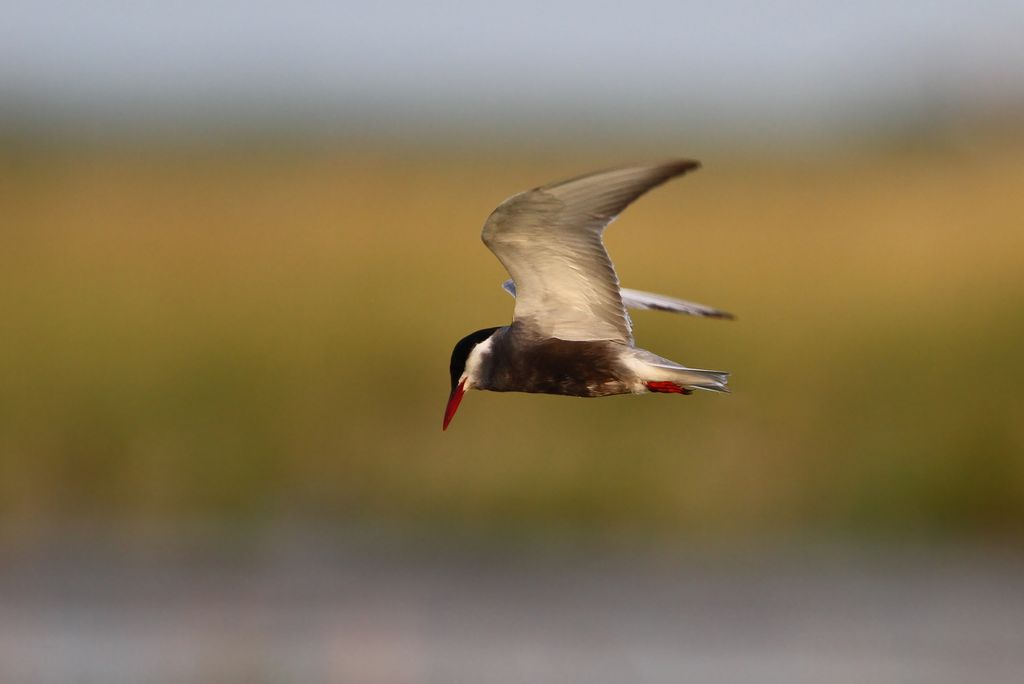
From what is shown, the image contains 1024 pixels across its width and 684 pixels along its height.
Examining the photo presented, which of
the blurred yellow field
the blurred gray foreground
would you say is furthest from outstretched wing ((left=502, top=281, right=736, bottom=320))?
the blurred yellow field

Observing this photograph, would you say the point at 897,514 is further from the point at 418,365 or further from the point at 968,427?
the point at 418,365

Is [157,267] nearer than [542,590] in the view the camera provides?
No

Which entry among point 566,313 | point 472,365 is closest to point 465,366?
point 472,365

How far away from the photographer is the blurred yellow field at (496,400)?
12.8 metres

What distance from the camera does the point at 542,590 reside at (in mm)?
12266

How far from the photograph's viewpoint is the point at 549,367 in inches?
207

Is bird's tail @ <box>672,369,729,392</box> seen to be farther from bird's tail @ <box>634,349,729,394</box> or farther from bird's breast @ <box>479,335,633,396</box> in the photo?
bird's breast @ <box>479,335,633,396</box>

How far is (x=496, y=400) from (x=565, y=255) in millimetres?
8118

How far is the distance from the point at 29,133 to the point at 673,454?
2864 centimetres

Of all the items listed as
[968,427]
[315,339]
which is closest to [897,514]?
[968,427]

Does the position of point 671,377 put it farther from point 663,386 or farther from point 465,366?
point 465,366

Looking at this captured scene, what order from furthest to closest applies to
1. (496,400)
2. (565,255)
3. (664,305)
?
(496,400) < (664,305) < (565,255)

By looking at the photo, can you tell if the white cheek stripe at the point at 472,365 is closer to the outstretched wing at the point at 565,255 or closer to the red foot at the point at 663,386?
the outstretched wing at the point at 565,255

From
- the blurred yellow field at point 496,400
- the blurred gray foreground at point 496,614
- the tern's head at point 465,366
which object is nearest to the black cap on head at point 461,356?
the tern's head at point 465,366
